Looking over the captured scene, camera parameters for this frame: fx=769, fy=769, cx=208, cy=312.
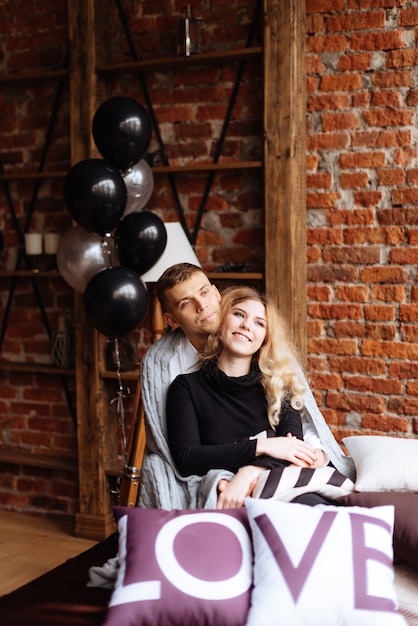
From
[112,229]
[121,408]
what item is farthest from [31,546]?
[112,229]

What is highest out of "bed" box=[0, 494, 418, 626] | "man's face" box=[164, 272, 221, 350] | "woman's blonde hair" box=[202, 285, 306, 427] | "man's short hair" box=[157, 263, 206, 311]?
"man's short hair" box=[157, 263, 206, 311]

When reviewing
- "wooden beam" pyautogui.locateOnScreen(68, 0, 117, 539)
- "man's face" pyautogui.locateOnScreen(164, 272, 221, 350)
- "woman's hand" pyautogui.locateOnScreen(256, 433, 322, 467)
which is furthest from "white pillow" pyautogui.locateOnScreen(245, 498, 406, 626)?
"wooden beam" pyautogui.locateOnScreen(68, 0, 117, 539)

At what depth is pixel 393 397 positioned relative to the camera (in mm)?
3529

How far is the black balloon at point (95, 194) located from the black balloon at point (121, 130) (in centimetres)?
8

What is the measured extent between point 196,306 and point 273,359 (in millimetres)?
313

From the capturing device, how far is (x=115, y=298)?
3.23 meters

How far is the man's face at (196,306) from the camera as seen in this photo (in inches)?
101

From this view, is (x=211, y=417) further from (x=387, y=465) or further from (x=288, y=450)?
(x=387, y=465)

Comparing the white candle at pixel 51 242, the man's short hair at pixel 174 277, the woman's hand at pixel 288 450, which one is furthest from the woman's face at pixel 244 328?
the white candle at pixel 51 242

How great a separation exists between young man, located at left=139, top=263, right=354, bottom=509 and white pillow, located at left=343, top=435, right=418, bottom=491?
194 mm

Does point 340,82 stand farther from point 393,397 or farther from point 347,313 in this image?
point 393,397

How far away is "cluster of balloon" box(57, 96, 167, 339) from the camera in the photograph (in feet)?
10.6

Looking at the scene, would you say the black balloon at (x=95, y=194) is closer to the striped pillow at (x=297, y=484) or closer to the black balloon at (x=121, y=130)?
the black balloon at (x=121, y=130)

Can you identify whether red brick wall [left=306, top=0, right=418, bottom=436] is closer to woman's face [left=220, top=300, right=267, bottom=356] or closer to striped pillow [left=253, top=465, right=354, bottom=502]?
woman's face [left=220, top=300, right=267, bottom=356]
